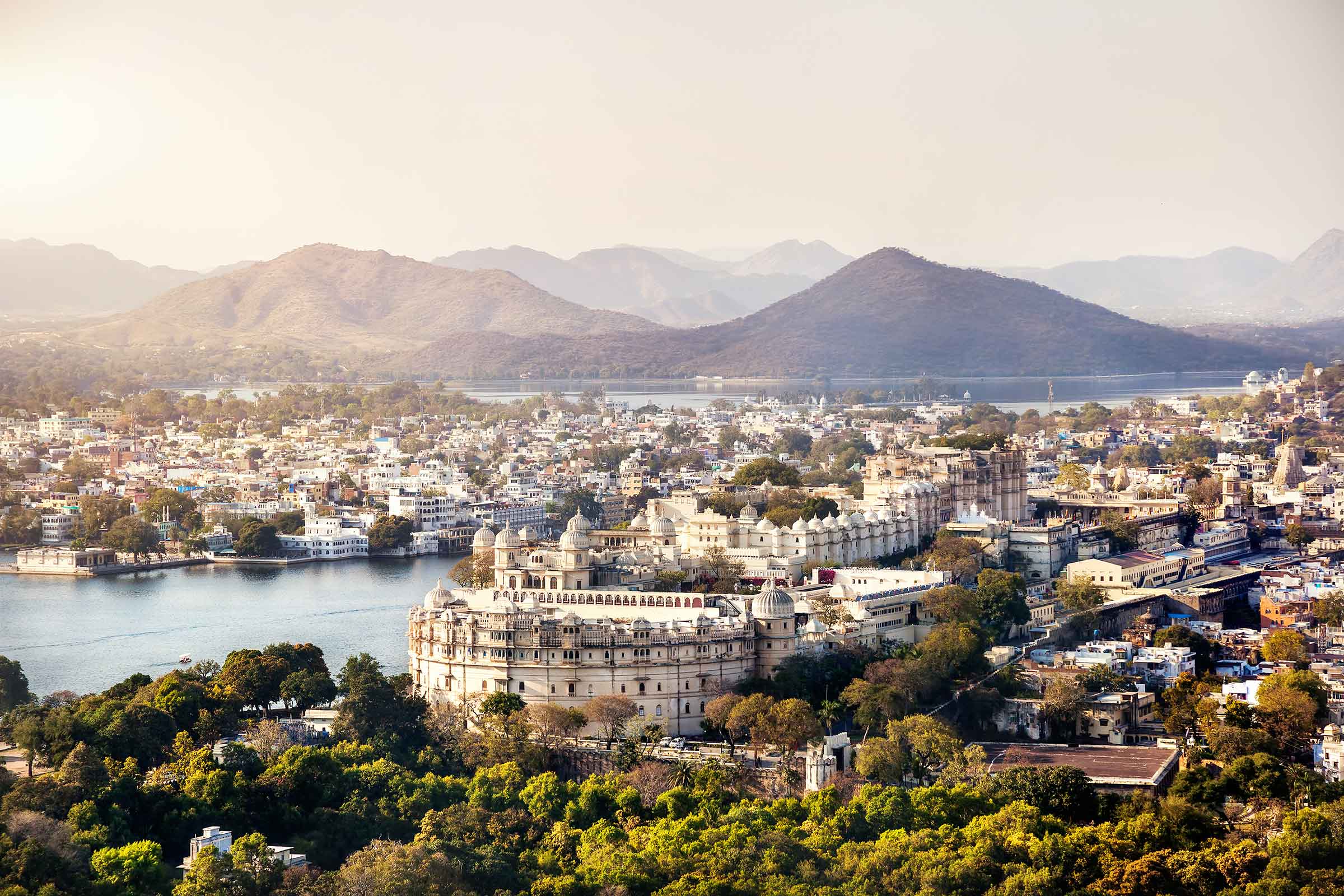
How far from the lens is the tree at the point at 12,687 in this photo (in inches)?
734

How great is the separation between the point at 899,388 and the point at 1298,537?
43.2 m

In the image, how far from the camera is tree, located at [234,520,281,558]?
32688 mm

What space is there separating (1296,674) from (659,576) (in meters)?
5.99

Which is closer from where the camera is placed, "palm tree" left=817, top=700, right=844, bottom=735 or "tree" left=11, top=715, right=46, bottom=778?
"tree" left=11, top=715, right=46, bottom=778

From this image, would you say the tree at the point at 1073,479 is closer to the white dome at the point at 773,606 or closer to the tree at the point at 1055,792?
the white dome at the point at 773,606

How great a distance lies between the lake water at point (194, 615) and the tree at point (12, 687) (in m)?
0.74

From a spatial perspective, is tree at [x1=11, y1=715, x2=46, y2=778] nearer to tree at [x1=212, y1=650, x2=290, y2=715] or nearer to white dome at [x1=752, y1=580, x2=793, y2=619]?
tree at [x1=212, y1=650, x2=290, y2=715]

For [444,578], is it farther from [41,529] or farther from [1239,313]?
[1239,313]

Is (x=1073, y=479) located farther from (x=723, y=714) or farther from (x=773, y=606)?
(x=723, y=714)

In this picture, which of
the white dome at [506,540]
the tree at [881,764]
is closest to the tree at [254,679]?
the white dome at [506,540]

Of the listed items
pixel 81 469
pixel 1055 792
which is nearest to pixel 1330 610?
pixel 1055 792

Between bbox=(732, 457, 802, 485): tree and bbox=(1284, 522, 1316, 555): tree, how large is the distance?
6352 millimetres

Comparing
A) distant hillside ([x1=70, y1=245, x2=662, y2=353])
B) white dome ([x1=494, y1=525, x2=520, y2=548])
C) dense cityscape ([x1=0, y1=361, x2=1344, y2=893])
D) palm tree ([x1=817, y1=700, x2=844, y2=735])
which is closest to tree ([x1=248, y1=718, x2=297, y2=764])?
dense cityscape ([x1=0, y1=361, x2=1344, y2=893])

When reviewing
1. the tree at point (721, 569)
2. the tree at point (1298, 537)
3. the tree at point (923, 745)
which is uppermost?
the tree at point (721, 569)
